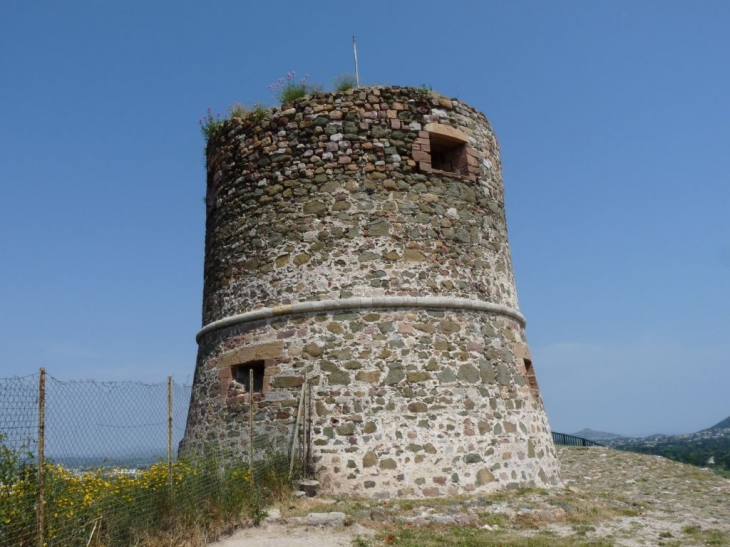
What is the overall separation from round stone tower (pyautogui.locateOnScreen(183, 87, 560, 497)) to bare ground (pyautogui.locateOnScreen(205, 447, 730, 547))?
478 mm

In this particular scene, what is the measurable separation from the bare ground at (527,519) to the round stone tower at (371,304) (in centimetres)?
48

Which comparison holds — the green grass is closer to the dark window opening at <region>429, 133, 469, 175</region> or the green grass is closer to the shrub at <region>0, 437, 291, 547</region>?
the shrub at <region>0, 437, 291, 547</region>

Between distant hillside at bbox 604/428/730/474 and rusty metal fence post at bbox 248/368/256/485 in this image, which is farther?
distant hillside at bbox 604/428/730/474

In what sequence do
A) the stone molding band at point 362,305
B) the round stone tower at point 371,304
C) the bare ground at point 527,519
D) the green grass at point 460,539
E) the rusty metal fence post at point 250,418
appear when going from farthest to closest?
the stone molding band at point 362,305, the round stone tower at point 371,304, the rusty metal fence post at point 250,418, the bare ground at point 527,519, the green grass at point 460,539

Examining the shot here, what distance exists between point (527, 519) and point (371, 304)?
3.11m

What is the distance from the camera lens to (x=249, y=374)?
8.70 m

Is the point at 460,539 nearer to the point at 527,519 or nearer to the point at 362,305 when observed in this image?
the point at 527,519

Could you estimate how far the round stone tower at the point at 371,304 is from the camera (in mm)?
7930

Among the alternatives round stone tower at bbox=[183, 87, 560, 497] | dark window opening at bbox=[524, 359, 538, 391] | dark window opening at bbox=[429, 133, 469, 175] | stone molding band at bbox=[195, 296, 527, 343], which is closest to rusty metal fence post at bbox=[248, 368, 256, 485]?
round stone tower at bbox=[183, 87, 560, 497]

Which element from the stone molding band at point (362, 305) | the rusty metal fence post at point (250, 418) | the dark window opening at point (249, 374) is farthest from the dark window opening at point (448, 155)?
the rusty metal fence post at point (250, 418)

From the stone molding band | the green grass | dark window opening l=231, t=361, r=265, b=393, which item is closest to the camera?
the green grass

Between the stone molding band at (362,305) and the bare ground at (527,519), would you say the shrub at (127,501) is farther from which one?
the stone molding band at (362,305)

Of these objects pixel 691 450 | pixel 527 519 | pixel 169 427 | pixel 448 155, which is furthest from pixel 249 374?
pixel 691 450

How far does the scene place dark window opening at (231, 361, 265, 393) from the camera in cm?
872
